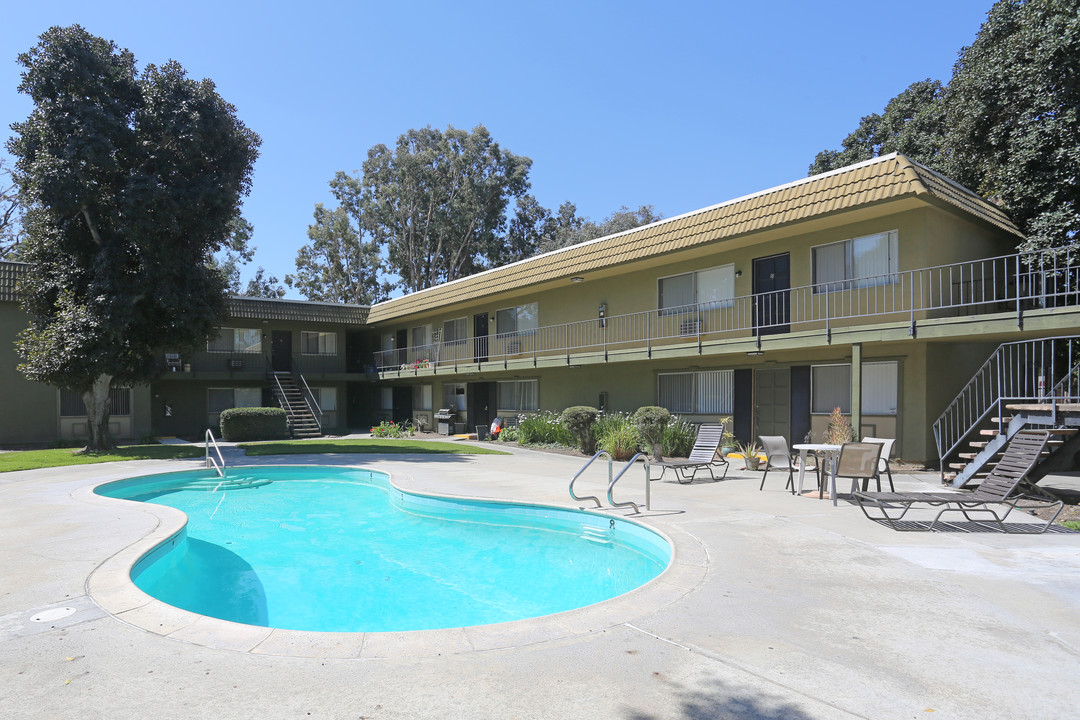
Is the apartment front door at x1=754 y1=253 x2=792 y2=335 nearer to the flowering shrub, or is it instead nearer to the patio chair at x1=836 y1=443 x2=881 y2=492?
the patio chair at x1=836 y1=443 x2=881 y2=492

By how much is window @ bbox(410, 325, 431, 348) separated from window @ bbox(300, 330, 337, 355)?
14.1 feet

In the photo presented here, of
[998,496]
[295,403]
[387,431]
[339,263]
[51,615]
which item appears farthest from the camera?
[339,263]

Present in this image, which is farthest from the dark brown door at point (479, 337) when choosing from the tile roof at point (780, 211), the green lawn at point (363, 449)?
the green lawn at point (363, 449)

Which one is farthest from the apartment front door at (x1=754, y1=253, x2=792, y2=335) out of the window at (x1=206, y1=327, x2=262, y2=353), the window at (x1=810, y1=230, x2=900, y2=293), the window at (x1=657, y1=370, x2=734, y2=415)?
the window at (x1=206, y1=327, x2=262, y2=353)

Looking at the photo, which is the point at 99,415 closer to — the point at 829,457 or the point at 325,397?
the point at 325,397

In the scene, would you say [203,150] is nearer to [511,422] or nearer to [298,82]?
[298,82]

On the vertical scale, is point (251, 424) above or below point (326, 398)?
below

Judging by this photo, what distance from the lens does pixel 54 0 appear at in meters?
14.0

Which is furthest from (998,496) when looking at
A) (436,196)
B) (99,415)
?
(436,196)

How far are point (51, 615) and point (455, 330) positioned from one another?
77.4 ft

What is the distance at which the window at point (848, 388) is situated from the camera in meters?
14.6

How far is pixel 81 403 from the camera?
23594 millimetres

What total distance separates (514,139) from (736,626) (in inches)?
1650

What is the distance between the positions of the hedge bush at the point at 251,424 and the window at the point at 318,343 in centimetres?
702
